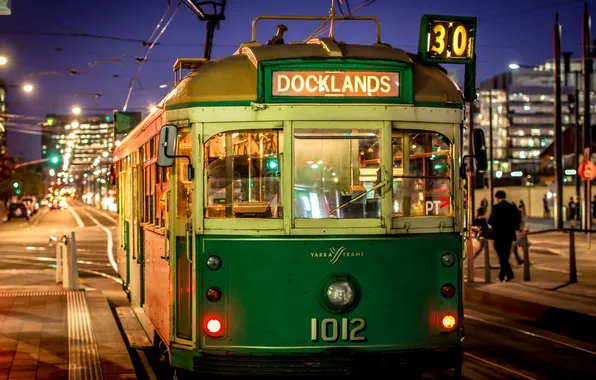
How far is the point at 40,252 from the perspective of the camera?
96.8 ft

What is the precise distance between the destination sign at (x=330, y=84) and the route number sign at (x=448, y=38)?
69cm

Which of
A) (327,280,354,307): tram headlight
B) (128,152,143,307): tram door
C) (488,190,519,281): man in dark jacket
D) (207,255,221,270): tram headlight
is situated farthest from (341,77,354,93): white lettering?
(488,190,519,281): man in dark jacket

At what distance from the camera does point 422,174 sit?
7008mm

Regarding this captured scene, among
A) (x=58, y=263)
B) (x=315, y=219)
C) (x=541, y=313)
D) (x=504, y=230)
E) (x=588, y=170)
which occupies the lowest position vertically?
(x=541, y=313)

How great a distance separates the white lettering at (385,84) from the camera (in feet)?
22.4

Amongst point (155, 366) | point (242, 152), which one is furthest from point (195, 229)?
point (155, 366)

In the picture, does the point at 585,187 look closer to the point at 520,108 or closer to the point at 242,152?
the point at 242,152

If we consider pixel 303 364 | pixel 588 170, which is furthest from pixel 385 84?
pixel 588 170

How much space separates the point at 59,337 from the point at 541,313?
663 cm

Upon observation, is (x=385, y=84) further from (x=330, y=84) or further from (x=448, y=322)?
(x=448, y=322)

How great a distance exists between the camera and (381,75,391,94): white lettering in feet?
22.4

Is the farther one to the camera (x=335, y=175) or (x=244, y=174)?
(x=244, y=174)

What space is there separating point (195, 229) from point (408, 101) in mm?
1979

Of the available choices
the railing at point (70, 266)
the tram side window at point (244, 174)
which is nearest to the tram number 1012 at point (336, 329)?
the tram side window at point (244, 174)
